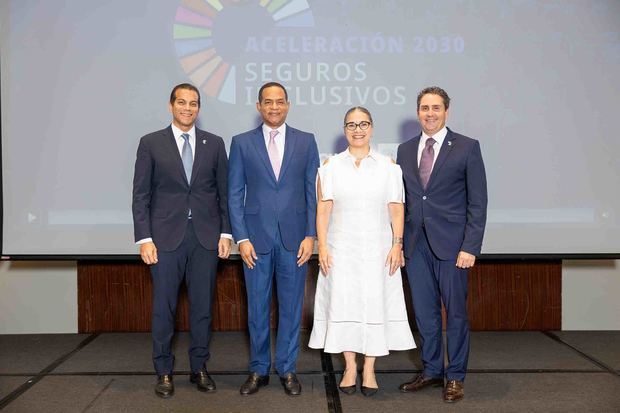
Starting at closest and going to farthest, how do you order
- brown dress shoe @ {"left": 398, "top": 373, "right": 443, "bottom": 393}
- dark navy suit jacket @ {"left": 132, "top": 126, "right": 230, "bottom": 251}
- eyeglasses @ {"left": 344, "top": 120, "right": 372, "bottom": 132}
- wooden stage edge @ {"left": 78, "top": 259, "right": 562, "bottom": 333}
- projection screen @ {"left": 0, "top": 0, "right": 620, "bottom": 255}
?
eyeglasses @ {"left": 344, "top": 120, "right": 372, "bottom": 132} < dark navy suit jacket @ {"left": 132, "top": 126, "right": 230, "bottom": 251} < brown dress shoe @ {"left": 398, "top": 373, "right": 443, "bottom": 393} < projection screen @ {"left": 0, "top": 0, "right": 620, "bottom": 255} < wooden stage edge @ {"left": 78, "top": 259, "right": 562, "bottom": 333}

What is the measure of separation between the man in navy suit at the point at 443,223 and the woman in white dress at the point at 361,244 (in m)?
0.13

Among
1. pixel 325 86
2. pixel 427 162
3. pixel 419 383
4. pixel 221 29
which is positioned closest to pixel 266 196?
pixel 427 162

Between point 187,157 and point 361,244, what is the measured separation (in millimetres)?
992

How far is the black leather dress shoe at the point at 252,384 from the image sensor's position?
9.84 ft

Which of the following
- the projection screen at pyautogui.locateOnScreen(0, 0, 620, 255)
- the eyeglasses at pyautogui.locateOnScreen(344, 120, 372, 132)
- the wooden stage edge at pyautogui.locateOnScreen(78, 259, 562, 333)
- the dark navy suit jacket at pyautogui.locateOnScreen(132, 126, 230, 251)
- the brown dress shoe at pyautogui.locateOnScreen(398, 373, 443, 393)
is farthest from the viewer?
the wooden stage edge at pyautogui.locateOnScreen(78, 259, 562, 333)

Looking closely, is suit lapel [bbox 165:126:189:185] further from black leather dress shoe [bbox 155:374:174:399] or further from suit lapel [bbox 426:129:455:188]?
suit lapel [bbox 426:129:455:188]

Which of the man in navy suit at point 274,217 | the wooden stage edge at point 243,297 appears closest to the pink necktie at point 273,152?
the man in navy suit at point 274,217

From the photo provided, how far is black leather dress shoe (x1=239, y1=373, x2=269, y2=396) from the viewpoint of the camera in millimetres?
2998

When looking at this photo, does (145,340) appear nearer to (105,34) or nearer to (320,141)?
(320,141)

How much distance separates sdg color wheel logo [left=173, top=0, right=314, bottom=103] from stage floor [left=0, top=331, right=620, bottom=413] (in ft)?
6.13

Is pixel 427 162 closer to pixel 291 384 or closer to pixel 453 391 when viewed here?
pixel 453 391

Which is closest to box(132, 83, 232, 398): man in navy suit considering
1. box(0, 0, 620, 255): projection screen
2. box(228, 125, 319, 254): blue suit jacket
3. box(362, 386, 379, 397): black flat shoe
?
box(228, 125, 319, 254): blue suit jacket

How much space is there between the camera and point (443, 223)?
2928 millimetres

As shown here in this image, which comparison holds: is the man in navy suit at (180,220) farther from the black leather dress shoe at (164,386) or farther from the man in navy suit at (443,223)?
the man in navy suit at (443,223)
